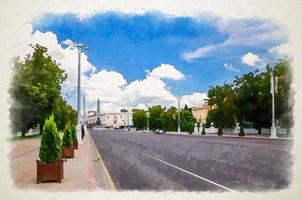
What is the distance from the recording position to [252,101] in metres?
20.5

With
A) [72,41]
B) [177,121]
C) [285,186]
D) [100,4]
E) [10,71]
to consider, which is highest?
[100,4]

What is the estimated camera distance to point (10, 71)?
42.2 feet

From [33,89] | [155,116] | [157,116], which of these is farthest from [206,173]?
[33,89]

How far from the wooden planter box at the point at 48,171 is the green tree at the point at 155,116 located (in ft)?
13.4

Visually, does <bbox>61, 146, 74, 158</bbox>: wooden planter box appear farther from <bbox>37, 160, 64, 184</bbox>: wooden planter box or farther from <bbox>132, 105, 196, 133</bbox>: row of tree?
<bbox>37, 160, 64, 184</bbox>: wooden planter box

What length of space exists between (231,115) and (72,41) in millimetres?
6971

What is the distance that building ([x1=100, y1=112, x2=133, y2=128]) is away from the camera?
1591 centimetres

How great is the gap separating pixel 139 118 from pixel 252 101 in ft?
19.8

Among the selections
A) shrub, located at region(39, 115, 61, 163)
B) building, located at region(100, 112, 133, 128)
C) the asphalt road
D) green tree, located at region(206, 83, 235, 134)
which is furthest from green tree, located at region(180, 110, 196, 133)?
shrub, located at region(39, 115, 61, 163)

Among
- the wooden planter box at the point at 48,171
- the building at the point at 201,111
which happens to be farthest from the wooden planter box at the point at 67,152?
the wooden planter box at the point at 48,171

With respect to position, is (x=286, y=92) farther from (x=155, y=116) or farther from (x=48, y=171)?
(x=48, y=171)

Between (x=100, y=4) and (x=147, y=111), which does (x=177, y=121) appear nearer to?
(x=147, y=111)

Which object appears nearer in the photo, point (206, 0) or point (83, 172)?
point (206, 0)

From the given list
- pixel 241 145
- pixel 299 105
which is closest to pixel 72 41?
pixel 299 105
